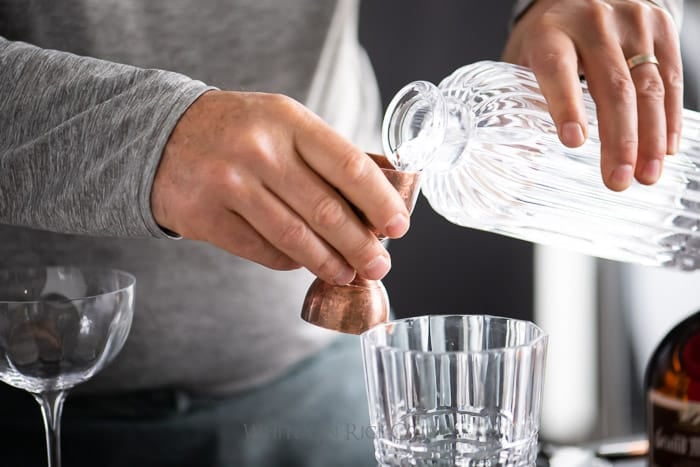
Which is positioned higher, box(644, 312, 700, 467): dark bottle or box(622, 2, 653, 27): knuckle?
box(622, 2, 653, 27): knuckle

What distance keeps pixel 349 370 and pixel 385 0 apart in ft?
2.93

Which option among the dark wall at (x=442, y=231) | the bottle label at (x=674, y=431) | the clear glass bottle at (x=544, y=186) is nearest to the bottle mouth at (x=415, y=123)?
the clear glass bottle at (x=544, y=186)

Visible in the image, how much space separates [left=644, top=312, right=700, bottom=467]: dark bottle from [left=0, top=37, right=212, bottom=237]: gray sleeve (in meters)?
0.36

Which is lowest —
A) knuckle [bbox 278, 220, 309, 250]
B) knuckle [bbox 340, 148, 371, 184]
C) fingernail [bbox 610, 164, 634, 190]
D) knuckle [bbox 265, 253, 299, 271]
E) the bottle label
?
the bottle label

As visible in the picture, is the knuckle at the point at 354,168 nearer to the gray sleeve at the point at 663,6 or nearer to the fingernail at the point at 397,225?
the fingernail at the point at 397,225

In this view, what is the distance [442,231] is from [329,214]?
4.54 feet

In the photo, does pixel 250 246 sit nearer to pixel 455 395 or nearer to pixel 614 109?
pixel 455 395

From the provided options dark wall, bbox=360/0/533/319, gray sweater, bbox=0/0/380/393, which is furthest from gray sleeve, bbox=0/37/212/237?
dark wall, bbox=360/0/533/319

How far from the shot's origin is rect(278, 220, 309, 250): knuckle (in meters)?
0.62

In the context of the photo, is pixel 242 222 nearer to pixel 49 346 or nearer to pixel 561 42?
pixel 49 346

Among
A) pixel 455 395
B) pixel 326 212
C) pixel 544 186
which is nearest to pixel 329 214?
pixel 326 212

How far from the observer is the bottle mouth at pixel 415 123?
2.31ft

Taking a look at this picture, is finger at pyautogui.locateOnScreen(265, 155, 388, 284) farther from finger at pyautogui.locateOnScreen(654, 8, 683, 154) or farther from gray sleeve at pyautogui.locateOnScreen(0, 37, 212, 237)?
finger at pyautogui.locateOnScreen(654, 8, 683, 154)

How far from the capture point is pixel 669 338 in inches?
23.5
